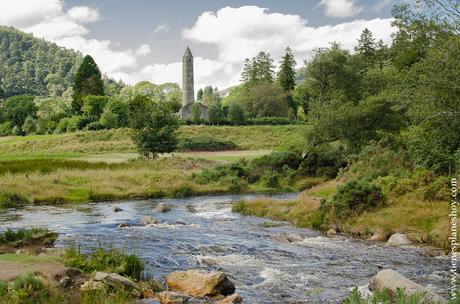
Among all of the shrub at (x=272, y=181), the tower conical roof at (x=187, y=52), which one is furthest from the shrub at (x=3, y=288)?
the tower conical roof at (x=187, y=52)

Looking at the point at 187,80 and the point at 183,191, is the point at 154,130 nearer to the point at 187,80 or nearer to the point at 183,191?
the point at 183,191

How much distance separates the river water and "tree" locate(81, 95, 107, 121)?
7360cm

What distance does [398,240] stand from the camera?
20.0 meters

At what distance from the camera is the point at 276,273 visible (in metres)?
15.4

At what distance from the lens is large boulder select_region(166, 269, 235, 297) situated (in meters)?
13.0

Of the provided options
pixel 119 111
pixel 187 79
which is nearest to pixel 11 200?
pixel 119 111

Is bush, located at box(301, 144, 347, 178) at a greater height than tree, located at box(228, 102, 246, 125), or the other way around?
tree, located at box(228, 102, 246, 125)

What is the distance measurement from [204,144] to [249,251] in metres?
58.4

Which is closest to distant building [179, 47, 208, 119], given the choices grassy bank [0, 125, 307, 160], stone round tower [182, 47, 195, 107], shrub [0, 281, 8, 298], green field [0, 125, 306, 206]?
stone round tower [182, 47, 195, 107]

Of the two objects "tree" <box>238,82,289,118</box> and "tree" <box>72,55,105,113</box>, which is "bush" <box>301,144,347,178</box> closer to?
"tree" <box>238,82,289,118</box>

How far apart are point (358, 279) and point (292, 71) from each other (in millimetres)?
111902

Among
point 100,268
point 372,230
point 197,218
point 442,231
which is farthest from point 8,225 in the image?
point 442,231

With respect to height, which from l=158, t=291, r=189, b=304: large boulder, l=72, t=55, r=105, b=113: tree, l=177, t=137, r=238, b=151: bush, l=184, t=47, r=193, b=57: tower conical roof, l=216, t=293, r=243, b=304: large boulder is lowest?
l=216, t=293, r=243, b=304: large boulder

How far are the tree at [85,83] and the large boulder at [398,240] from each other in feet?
324
